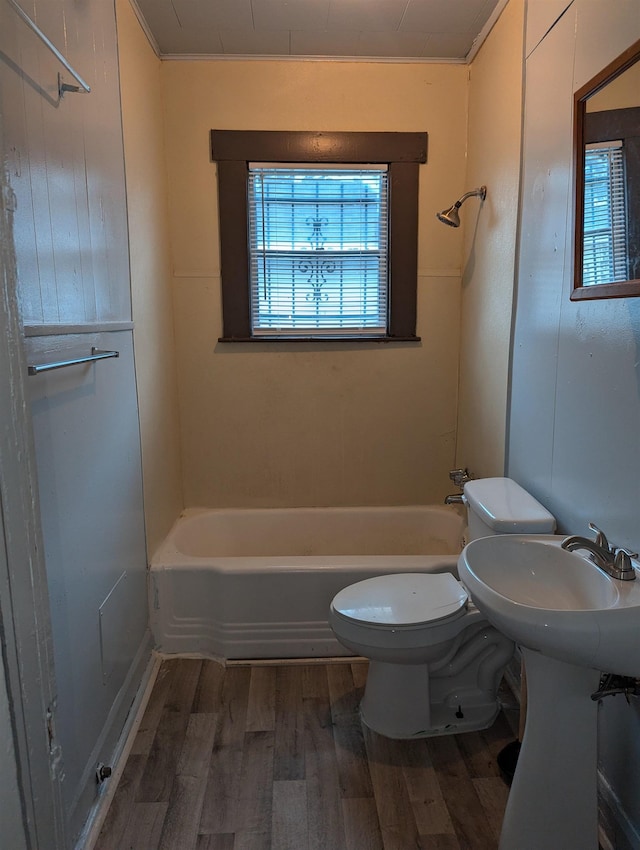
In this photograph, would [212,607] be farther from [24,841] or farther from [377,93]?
[377,93]

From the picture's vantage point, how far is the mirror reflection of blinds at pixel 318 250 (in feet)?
8.90

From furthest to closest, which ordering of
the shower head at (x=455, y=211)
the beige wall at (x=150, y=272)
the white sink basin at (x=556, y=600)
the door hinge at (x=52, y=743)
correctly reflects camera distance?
the shower head at (x=455, y=211), the beige wall at (x=150, y=272), the white sink basin at (x=556, y=600), the door hinge at (x=52, y=743)

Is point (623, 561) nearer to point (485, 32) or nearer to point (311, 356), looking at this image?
point (311, 356)

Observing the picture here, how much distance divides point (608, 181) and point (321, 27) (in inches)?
59.7

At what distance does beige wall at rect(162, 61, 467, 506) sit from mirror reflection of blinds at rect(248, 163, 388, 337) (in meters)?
0.15

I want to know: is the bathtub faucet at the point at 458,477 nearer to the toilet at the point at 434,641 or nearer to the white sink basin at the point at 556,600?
the toilet at the point at 434,641

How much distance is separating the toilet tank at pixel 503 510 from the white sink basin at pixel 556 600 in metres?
0.18

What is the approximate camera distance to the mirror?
51.9 inches

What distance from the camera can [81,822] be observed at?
1496mm

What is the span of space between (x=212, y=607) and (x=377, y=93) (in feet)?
7.76

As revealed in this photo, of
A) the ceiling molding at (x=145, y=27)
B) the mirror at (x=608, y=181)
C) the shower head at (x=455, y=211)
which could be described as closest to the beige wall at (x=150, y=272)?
the ceiling molding at (x=145, y=27)

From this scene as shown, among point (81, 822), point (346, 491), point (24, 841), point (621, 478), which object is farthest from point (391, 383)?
point (24, 841)

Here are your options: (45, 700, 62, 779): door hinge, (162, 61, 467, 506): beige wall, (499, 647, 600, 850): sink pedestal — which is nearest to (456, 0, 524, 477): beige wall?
(162, 61, 467, 506): beige wall

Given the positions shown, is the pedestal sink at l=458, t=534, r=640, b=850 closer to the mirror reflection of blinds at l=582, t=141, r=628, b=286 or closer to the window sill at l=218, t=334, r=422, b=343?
the mirror reflection of blinds at l=582, t=141, r=628, b=286
